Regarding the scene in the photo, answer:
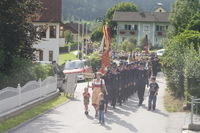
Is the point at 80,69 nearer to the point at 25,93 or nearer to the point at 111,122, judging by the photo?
the point at 25,93

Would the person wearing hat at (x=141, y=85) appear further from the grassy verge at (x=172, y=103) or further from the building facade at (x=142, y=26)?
the building facade at (x=142, y=26)

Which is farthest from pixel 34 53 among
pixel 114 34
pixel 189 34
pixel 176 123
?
pixel 114 34

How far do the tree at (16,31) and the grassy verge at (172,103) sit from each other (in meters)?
6.90

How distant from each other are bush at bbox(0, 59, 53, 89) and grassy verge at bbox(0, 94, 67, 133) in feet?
4.31

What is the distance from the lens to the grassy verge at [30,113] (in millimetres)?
17594

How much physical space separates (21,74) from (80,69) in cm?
1638

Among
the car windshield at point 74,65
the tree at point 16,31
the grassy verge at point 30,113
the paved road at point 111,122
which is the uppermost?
the tree at point 16,31

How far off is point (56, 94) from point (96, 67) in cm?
1760

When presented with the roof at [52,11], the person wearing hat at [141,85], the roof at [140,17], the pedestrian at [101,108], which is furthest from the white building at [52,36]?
the roof at [140,17]

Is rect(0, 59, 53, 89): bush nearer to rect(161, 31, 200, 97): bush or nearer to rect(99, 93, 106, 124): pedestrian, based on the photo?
rect(99, 93, 106, 124): pedestrian

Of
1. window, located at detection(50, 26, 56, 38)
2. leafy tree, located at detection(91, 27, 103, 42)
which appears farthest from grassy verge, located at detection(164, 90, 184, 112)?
leafy tree, located at detection(91, 27, 103, 42)

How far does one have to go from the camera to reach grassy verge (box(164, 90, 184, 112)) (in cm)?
2159

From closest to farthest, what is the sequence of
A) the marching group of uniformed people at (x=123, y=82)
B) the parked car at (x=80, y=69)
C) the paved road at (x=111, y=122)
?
the paved road at (x=111, y=122)
the marching group of uniformed people at (x=123, y=82)
the parked car at (x=80, y=69)

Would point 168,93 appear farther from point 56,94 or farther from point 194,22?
point 194,22
